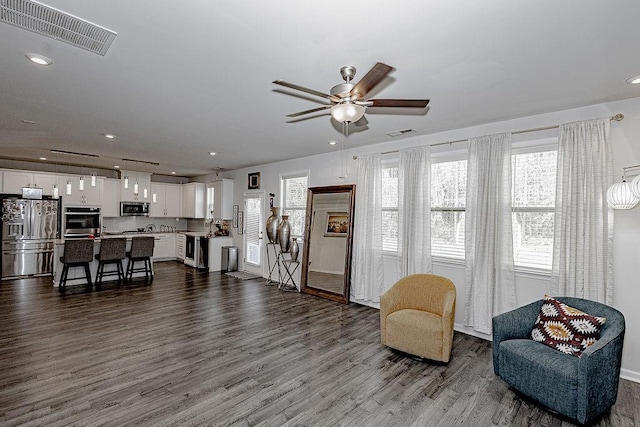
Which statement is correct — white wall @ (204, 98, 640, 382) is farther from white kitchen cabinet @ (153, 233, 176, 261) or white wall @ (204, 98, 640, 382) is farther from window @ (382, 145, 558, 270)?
white kitchen cabinet @ (153, 233, 176, 261)

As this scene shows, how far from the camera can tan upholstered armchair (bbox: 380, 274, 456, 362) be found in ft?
10.8

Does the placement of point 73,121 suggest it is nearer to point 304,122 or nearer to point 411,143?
point 304,122

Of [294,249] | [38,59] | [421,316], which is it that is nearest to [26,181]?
[294,249]

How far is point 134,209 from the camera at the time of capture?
9102mm

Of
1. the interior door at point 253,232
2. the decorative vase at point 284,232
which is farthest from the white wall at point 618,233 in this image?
the interior door at point 253,232

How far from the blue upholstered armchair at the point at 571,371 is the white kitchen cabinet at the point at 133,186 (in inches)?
369

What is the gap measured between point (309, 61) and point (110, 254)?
19.9 ft

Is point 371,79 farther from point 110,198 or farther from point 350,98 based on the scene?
point 110,198

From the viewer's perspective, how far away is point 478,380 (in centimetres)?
303

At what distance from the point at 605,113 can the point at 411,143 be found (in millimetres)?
2208

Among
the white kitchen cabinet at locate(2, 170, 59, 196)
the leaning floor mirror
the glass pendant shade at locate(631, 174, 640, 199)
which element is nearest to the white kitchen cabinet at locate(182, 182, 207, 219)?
the white kitchen cabinet at locate(2, 170, 59, 196)

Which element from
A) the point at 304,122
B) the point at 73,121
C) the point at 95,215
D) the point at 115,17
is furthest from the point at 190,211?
the point at 115,17

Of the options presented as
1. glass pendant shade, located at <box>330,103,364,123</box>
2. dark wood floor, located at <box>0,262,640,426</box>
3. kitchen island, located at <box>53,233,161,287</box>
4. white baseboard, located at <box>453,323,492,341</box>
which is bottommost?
dark wood floor, located at <box>0,262,640,426</box>

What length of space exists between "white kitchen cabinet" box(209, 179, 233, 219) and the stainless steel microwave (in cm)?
234
